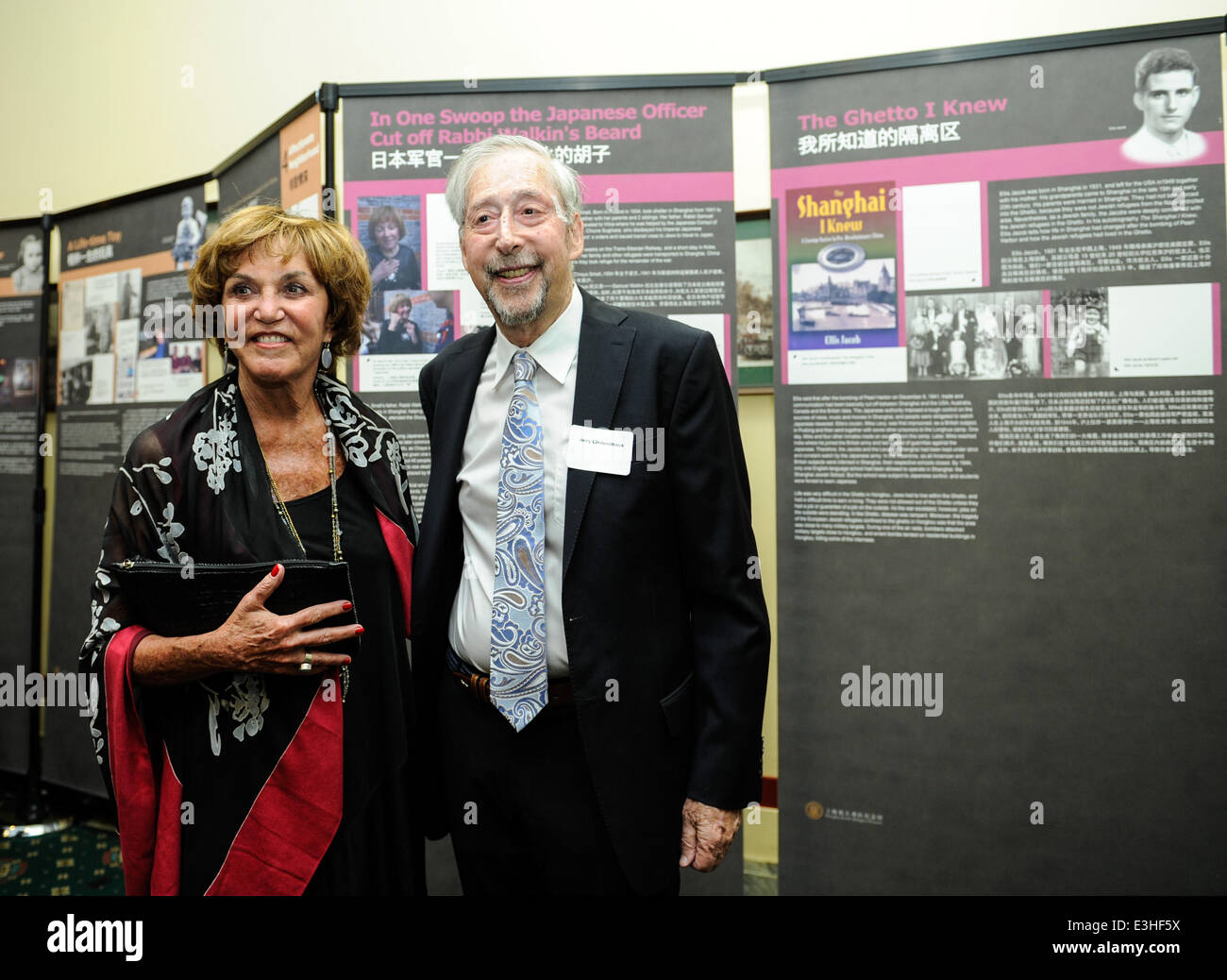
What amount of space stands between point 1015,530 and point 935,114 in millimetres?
1354

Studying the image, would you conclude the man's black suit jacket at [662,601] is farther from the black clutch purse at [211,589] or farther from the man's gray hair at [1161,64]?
the man's gray hair at [1161,64]

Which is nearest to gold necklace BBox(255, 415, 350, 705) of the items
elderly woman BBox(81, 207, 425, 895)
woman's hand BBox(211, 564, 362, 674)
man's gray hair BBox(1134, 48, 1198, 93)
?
elderly woman BBox(81, 207, 425, 895)

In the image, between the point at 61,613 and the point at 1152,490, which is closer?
the point at 1152,490

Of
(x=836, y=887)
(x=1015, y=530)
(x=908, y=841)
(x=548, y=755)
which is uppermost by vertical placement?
Answer: (x=1015, y=530)

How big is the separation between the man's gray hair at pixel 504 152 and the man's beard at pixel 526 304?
146 millimetres

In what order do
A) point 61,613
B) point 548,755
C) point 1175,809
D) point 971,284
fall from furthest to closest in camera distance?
point 61,613
point 971,284
point 1175,809
point 548,755

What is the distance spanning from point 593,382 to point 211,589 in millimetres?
807

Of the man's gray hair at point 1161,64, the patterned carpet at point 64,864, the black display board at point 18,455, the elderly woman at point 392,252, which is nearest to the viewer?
the man's gray hair at point 1161,64

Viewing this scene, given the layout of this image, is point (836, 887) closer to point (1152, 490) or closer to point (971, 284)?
point (1152, 490)

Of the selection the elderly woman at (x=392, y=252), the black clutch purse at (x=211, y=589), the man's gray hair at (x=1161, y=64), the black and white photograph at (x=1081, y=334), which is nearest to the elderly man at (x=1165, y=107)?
the man's gray hair at (x=1161, y=64)

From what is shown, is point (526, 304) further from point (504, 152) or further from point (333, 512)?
point (333, 512)

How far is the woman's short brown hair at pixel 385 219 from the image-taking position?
2814mm
